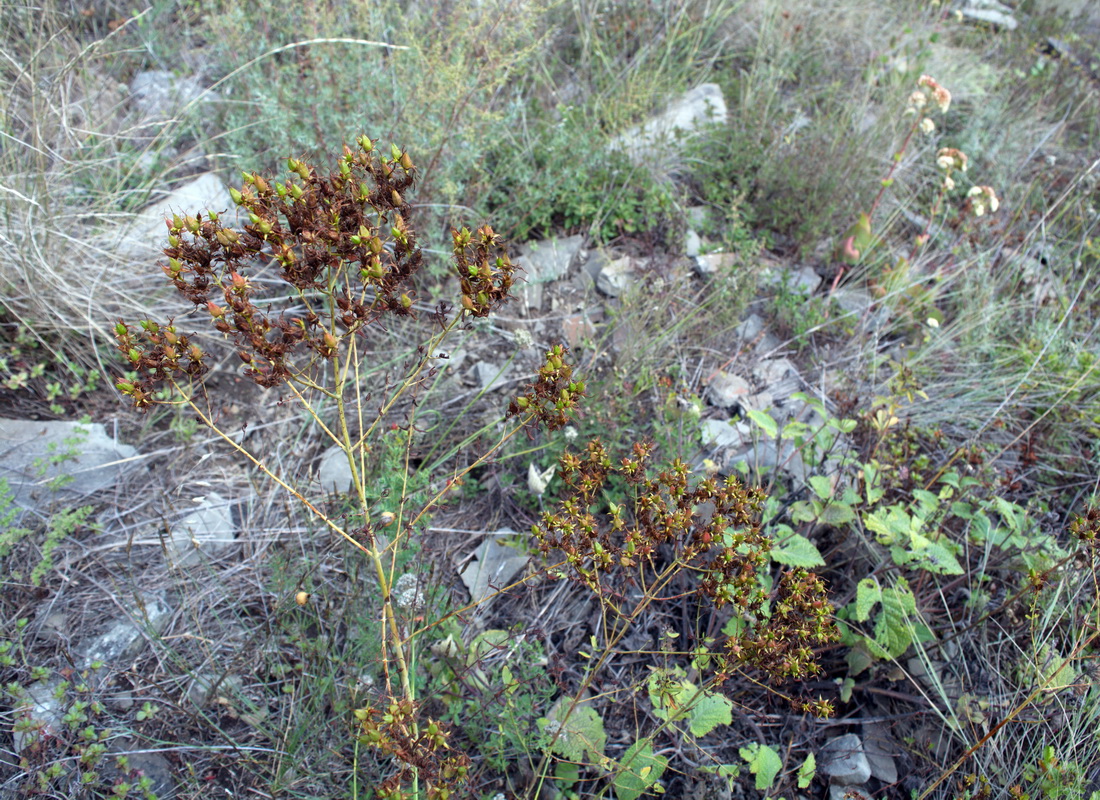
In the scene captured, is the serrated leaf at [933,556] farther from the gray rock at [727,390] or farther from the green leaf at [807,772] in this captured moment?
the gray rock at [727,390]

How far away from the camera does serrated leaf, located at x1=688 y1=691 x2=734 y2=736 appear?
6.00 feet

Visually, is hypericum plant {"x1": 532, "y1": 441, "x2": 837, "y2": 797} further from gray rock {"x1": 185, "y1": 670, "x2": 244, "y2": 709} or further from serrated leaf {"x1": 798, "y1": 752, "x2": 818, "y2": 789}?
gray rock {"x1": 185, "y1": 670, "x2": 244, "y2": 709}

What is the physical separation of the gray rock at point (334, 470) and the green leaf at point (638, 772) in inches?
57.2

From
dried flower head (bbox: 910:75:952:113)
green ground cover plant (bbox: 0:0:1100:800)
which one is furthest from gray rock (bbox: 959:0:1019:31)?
dried flower head (bbox: 910:75:952:113)

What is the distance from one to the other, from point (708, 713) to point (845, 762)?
0.55m

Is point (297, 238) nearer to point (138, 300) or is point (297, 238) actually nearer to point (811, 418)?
point (138, 300)

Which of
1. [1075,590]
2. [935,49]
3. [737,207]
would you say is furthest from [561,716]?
[935,49]

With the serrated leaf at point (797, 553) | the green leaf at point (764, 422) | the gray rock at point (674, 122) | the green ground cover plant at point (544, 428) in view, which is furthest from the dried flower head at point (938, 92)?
the serrated leaf at point (797, 553)

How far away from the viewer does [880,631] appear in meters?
2.10

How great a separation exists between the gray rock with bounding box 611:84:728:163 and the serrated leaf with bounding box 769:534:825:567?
246 cm

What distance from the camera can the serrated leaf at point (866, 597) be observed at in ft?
6.74

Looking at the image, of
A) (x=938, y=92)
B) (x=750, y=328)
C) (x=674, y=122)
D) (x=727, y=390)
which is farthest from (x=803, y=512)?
(x=674, y=122)

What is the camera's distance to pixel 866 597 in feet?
6.87

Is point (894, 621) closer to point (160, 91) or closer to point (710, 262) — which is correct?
point (710, 262)
